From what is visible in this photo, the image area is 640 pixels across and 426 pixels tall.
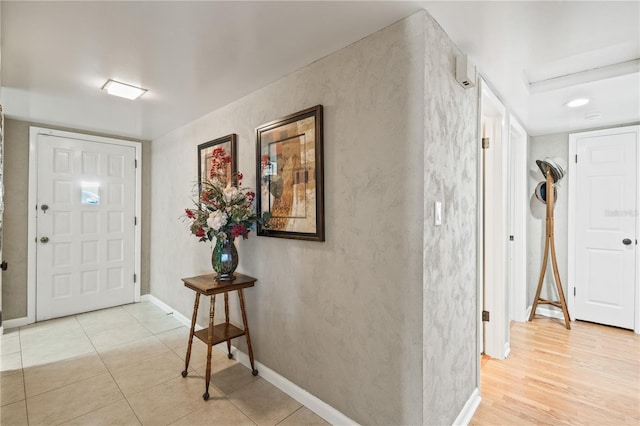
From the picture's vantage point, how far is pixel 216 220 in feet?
7.29

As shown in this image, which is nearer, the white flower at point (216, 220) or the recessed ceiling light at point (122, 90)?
the white flower at point (216, 220)

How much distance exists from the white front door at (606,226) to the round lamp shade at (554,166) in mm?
161

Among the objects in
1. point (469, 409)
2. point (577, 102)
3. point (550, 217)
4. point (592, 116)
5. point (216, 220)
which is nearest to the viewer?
point (469, 409)

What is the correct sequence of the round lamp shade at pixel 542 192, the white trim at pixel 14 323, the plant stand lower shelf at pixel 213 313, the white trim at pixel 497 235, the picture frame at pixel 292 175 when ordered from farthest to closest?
the round lamp shade at pixel 542 192 → the white trim at pixel 14 323 → the white trim at pixel 497 235 → the plant stand lower shelf at pixel 213 313 → the picture frame at pixel 292 175

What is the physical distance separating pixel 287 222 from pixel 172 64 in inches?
52.8

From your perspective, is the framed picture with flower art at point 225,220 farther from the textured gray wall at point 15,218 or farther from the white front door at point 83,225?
the textured gray wall at point 15,218

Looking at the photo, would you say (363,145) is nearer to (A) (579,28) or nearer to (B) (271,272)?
(B) (271,272)

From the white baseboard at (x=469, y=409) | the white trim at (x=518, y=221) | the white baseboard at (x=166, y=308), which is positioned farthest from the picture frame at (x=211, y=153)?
the white trim at (x=518, y=221)

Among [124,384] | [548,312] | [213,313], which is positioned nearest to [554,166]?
[548,312]

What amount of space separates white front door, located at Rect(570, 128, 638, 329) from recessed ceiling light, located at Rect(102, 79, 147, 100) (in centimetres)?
474

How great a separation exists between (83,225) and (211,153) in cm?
219

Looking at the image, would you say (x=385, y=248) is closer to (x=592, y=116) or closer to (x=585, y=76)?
(x=585, y=76)

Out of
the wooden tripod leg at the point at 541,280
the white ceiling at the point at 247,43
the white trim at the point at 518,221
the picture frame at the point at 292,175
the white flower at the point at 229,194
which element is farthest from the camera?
the wooden tripod leg at the point at 541,280

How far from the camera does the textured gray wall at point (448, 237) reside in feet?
5.06
